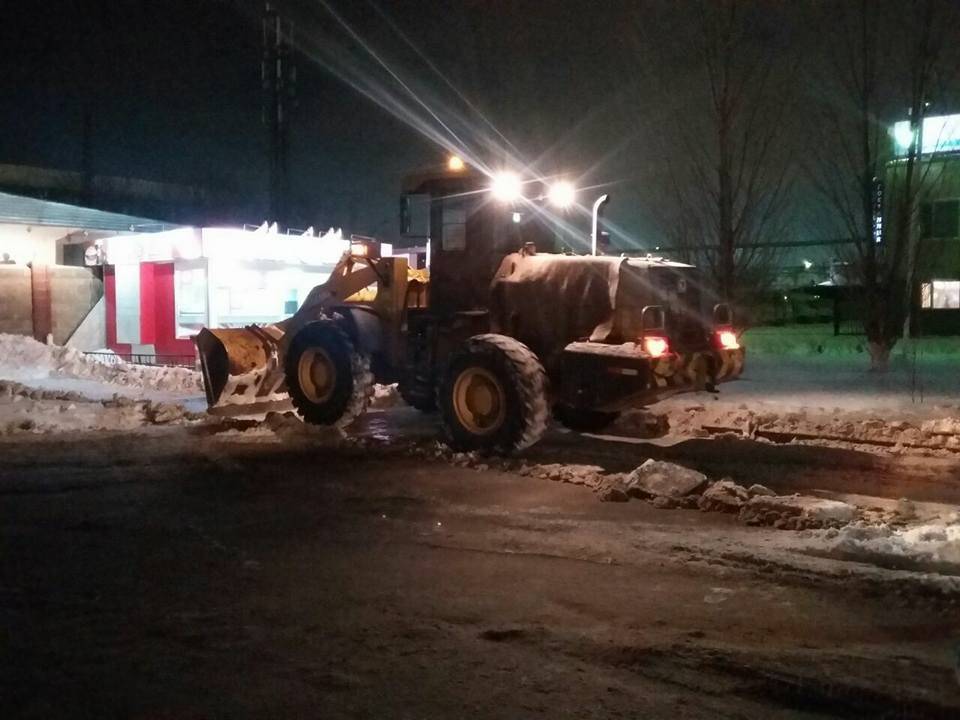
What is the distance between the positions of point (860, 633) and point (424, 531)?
3.79m

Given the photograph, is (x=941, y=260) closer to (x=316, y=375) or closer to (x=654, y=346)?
(x=316, y=375)

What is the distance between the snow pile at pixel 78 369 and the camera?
20.7 m

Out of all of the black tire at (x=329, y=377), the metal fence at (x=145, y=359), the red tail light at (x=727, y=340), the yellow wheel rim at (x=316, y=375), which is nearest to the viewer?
the red tail light at (x=727, y=340)

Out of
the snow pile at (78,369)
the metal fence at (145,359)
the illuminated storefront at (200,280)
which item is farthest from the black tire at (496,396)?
the illuminated storefront at (200,280)

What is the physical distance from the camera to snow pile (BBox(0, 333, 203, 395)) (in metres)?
20.7

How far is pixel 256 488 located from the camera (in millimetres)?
10469

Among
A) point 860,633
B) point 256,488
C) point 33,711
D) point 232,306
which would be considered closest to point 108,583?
point 33,711

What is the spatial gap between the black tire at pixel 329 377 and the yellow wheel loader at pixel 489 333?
0.06 feet

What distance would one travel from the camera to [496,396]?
39.5 feet

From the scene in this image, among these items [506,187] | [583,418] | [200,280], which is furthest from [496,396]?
[200,280]

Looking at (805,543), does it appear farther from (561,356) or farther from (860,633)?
(561,356)

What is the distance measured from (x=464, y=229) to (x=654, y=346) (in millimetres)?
3311

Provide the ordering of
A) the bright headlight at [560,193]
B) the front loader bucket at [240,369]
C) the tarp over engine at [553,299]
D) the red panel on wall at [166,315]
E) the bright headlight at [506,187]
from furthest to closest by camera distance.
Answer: the red panel on wall at [166,315], the front loader bucket at [240,369], the bright headlight at [560,193], the bright headlight at [506,187], the tarp over engine at [553,299]

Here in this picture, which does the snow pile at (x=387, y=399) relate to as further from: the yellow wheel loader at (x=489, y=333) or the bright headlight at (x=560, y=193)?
the bright headlight at (x=560, y=193)
